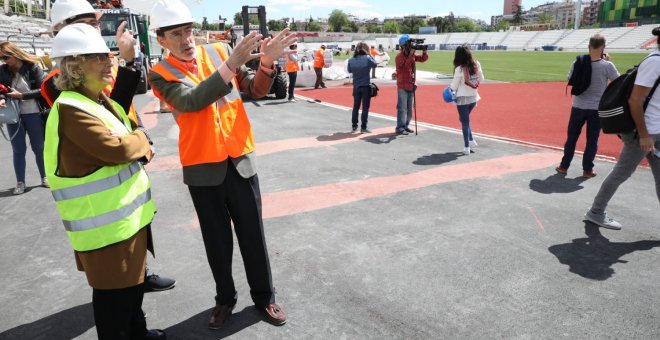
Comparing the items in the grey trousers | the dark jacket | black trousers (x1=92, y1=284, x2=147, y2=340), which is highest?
the dark jacket

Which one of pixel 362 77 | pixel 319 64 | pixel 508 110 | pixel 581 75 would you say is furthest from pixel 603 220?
pixel 319 64

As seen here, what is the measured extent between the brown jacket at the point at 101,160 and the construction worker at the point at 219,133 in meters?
0.38

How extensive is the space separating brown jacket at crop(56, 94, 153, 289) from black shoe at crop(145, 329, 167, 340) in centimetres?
64

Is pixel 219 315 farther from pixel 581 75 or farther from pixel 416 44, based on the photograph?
pixel 416 44

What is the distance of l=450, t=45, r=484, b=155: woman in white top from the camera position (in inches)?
289

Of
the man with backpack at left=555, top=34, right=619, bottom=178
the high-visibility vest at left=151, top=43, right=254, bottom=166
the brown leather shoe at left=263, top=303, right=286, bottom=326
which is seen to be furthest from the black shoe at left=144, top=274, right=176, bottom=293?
the man with backpack at left=555, top=34, right=619, bottom=178

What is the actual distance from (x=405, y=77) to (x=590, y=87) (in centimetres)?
370

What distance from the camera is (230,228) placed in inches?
117

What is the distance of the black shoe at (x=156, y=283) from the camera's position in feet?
11.2

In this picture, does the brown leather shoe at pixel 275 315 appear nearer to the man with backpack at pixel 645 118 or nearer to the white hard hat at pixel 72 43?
the white hard hat at pixel 72 43

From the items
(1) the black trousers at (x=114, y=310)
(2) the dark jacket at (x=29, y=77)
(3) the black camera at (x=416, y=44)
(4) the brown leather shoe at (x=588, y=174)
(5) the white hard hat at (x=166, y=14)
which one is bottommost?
(4) the brown leather shoe at (x=588, y=174)

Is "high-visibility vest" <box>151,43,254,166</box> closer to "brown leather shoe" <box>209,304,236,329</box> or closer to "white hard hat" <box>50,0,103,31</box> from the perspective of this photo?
"white hard hat" <box>50,0,103,31</box>

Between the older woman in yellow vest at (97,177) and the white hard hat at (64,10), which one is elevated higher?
the white hard hat at (64,10)

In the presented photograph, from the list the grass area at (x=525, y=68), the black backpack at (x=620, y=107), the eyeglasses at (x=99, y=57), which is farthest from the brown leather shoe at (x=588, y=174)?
the grass area at (x=525, y=68)
